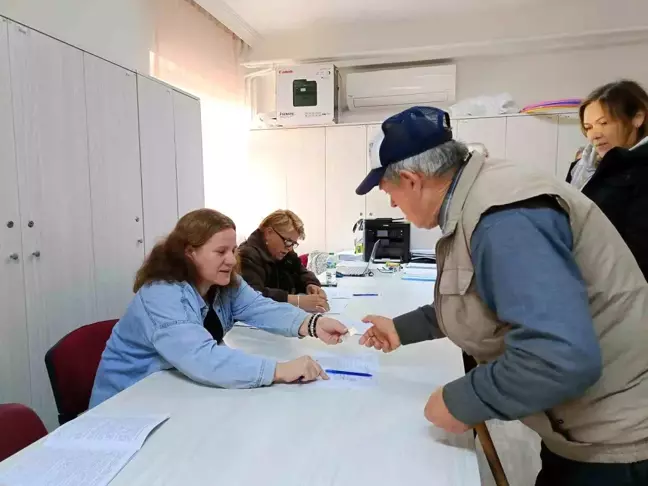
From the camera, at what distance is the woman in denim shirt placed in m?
1.37

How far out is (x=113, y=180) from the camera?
2.58m

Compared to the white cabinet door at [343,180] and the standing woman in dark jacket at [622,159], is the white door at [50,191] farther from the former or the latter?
the white cabinet door at [343,180]

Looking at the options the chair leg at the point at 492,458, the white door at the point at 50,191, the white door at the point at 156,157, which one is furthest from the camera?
the white door at the point at 156,157

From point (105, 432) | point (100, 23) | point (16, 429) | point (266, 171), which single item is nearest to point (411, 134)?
point (105, 432)

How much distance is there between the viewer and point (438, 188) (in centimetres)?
99

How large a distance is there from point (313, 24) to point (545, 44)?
6.93 feet

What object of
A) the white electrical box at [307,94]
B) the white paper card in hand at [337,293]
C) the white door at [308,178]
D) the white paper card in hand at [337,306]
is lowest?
the white paper card in hand at [337,293]

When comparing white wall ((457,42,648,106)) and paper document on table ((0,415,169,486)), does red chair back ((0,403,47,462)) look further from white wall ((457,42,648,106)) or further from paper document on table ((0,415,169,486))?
white wall ((457,42,648,106))

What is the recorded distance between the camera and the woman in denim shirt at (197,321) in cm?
137

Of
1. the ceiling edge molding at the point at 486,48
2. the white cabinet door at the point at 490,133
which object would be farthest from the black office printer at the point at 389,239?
the ceiling edge molding at the point at 486,48

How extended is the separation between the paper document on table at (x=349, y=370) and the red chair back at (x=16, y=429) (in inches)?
27.9

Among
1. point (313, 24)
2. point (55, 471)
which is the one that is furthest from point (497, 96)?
point (55, 471)

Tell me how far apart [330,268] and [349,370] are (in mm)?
1913

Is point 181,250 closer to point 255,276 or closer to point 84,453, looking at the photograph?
point 84,453
